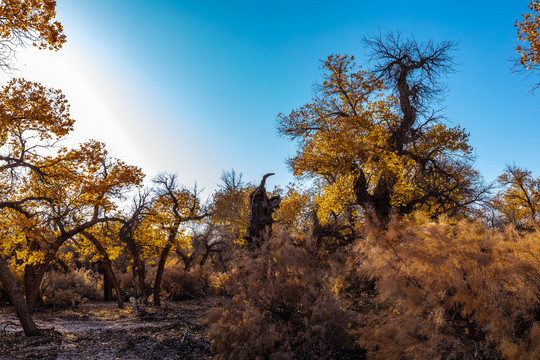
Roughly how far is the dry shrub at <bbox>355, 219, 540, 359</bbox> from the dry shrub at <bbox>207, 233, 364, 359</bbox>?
62cm

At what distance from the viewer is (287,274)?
6.14 metres

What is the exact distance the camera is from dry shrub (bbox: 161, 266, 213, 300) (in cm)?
2028

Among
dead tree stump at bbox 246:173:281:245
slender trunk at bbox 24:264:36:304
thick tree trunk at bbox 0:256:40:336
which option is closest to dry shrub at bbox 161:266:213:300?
slender trunk at bbox 24:264:36:304

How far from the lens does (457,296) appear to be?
424 cm

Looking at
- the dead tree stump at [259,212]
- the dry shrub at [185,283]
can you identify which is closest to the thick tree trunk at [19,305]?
the dead tree stump at [259,212]

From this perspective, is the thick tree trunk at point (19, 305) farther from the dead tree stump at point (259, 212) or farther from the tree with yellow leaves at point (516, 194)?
the tree with yellow leaves at point (516, 194)

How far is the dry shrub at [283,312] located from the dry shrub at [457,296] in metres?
0.62

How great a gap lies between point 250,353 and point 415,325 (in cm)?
271

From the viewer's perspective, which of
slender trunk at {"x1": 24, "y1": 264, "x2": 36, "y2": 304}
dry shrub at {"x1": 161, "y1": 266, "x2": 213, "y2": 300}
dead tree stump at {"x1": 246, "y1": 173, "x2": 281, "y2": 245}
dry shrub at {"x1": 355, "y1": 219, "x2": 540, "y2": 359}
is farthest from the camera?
dry shrub at {"x1": 161, "y1": 266, "x2": 213, "y2": 300}

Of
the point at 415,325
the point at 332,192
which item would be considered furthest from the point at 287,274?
the point at 332,192

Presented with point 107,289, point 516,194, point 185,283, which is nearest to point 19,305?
point 185,283

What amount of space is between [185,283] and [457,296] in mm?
19205

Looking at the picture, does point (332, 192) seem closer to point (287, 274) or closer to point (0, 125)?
point (287, 274)

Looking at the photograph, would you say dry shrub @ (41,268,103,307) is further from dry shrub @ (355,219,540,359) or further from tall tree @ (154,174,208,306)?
dry shrub @ (355,219,540,359)
